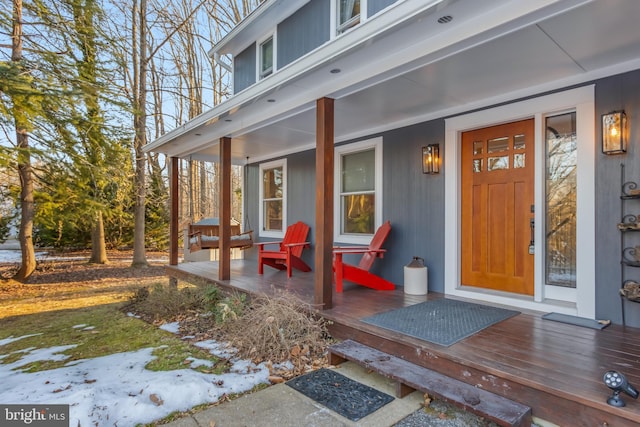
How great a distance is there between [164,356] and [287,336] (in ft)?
3.96

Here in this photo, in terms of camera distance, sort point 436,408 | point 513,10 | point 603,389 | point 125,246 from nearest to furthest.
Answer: point 603,389
point 513,10
point 436,408
point 125,246

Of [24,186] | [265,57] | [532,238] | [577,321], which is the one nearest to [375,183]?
[532,238]

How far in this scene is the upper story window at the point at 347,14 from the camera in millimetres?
5355

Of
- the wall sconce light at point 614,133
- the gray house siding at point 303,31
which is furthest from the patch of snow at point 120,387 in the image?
the gray house siding at point 303,31

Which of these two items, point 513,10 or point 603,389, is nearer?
point 603,389

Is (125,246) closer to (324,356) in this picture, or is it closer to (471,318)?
(324,356)

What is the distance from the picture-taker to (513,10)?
2234 millimetres

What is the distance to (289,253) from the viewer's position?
18.3ft

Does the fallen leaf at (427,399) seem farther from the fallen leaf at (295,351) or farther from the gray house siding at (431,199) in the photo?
the gray house siding at (431,199)

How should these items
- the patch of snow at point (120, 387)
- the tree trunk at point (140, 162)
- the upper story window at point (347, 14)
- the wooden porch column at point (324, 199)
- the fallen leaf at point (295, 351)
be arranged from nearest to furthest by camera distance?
1. the patch of snow at point (120, 387)
2. the fallen leaf at point (295, 351)
3. the wooden porch column at point (324, 199)
4. the upper story window at point (347, 14)
5. the tree trunk at point (140, 162)

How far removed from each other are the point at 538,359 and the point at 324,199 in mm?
2260

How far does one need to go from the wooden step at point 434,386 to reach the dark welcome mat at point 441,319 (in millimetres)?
274

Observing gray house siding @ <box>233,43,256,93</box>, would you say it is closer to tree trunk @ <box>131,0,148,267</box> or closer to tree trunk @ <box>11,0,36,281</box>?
tree trunk @ <box>131,0,148,267</box>

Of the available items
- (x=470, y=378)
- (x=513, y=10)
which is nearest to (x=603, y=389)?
(x=470, y=378)
